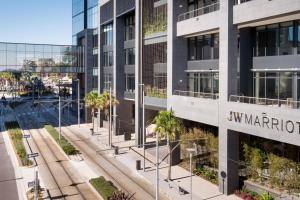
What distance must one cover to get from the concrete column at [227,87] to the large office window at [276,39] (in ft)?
12.9

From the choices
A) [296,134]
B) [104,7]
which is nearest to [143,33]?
[104,7]

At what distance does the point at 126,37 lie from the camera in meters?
71.8

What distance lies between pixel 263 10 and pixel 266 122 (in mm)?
9668

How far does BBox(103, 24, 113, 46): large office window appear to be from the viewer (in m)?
77.9

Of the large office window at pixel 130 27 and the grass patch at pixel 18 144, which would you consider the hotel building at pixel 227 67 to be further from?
the grass patch at pixel 18 144

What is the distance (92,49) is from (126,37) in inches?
759

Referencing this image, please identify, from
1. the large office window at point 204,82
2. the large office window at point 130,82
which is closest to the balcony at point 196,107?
the large office window at point 204,82

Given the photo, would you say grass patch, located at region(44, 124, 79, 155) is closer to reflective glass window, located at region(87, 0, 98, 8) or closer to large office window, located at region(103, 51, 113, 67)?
large office window, located at region(103, 51, 113, 67)

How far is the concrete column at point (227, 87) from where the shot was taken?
124ft

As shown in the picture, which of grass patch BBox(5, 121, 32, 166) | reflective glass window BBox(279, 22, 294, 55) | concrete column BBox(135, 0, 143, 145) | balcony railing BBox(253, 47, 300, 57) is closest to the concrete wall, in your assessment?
balcony railing BBox(253, 47, 300, 57)

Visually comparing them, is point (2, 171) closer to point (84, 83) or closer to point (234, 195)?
point (234, 195)

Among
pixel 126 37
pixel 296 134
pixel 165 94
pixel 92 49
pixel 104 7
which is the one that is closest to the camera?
pixel 296 134

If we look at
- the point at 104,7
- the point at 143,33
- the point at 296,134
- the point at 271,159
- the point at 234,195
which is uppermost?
the point at 104,7

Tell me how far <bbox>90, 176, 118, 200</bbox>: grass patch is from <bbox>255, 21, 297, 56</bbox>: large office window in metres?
20.2
